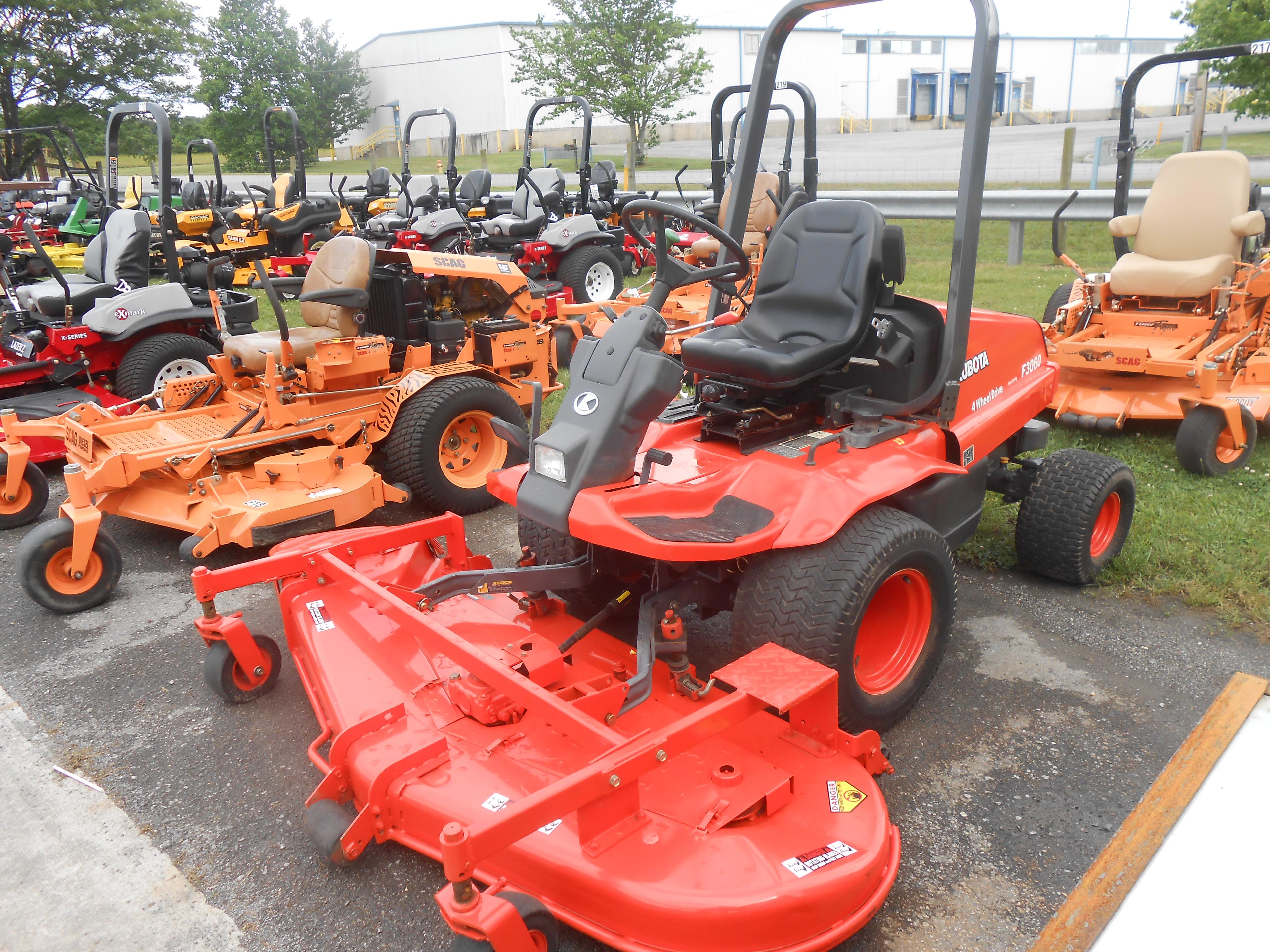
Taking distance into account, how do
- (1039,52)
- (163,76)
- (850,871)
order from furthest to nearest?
(1039,52) < (163,76) < (850,871)

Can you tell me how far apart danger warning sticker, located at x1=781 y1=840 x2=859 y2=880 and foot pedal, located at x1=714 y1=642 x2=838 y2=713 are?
31 centimetres

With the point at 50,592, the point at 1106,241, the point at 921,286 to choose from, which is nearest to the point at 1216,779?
the point at 50,592

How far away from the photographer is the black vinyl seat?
3.14m

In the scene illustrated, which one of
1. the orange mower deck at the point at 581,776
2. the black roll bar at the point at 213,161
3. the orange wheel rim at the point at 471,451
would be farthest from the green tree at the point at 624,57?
the orange mower deck at the point at 581,776

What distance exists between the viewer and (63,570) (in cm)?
404

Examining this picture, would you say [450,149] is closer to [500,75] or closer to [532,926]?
[532,926]

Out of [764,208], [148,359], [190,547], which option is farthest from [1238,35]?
[190,547]

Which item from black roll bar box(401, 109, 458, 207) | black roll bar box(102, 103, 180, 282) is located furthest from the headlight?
black roll bar box(401, 109, 458, 207)

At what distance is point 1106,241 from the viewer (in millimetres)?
11023

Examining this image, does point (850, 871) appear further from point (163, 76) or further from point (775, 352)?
point (163, 76)

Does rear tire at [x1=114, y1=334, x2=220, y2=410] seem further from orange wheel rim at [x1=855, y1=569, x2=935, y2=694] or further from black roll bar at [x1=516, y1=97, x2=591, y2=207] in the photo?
orange wheel rim at [x1=855, y1=569, x2=935, y2=694]

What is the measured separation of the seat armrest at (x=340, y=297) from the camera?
4.68 metres

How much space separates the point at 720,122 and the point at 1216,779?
23.0 feet

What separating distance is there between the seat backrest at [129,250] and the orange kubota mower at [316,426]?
2.05 metres
